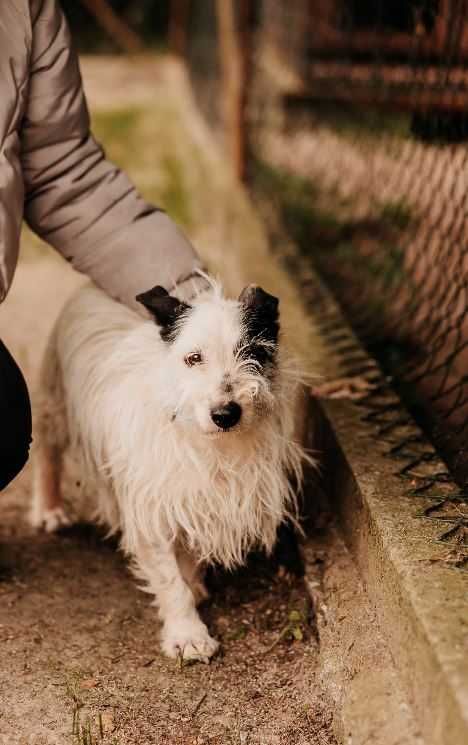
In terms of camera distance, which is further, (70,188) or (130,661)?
(70,188)

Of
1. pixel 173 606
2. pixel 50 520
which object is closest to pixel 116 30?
pixel 50 520

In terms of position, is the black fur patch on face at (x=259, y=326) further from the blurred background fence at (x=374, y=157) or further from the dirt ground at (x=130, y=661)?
the dirt ground at (x=130, y=661)

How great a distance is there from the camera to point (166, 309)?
2320 mm

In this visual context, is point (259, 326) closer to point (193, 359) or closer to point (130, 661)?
point (193, 359)

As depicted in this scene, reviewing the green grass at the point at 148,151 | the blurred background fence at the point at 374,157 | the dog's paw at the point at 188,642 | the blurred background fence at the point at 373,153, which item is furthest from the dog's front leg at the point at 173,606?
the green grass at the point at 148,151

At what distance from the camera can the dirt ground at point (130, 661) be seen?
2146 millimetres

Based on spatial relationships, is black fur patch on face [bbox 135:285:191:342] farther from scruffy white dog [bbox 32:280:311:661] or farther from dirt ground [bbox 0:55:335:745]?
dirt ground [bbox 0:55:335:745]

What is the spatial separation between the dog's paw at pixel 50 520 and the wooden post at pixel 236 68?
331 cm

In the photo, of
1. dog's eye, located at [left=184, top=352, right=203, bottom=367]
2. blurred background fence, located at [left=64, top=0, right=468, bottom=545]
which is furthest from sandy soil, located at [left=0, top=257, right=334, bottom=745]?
dog's eye, located at [left=184, top=352, right=203, bottom=367]

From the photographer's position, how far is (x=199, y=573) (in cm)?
269

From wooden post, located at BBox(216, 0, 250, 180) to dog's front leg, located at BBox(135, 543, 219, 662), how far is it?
3814mm

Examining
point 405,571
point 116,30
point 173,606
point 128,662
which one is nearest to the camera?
point 405,571

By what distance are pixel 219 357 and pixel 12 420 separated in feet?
1.87

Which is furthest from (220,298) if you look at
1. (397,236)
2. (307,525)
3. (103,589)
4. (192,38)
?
(192,38)
